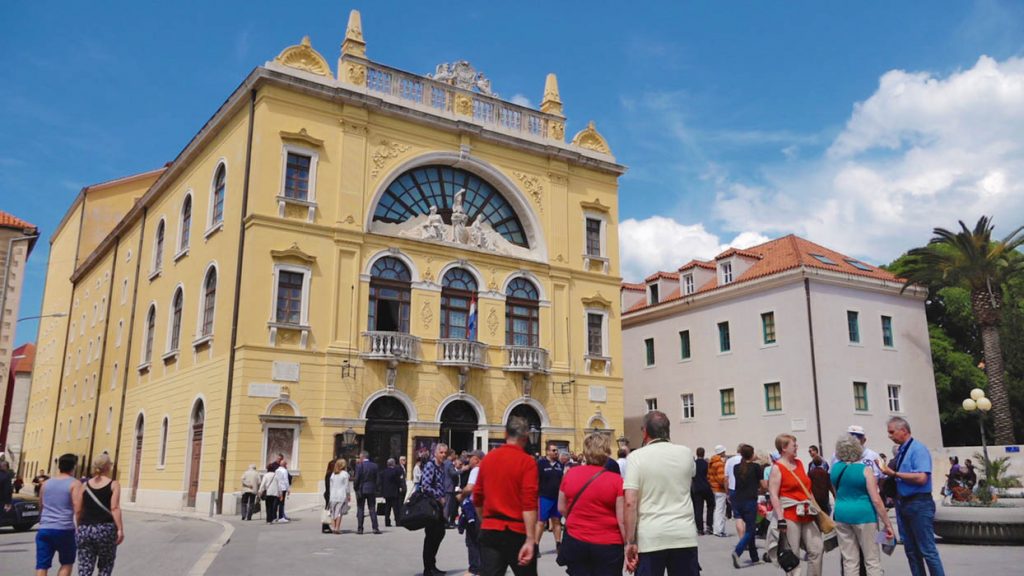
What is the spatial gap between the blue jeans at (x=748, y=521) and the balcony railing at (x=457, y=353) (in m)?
16.1

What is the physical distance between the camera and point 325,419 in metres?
25.2

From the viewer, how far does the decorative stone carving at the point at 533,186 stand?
31625 millimetres

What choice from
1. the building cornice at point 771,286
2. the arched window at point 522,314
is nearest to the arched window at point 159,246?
the arched window at point 522,314

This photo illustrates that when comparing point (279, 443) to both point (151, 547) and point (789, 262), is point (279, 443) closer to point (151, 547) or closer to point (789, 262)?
point (151, 547)

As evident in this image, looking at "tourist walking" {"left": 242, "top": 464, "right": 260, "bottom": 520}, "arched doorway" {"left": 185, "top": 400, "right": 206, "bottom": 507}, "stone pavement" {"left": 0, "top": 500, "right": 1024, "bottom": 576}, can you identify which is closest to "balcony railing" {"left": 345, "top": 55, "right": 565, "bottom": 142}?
"arched doorway" {"left": 185, "top": 400, "right": 206, "bottom": 507}

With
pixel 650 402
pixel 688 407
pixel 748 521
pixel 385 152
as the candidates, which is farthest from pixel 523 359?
pixel 748 521

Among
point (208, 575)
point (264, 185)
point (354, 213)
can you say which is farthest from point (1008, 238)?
point (208, 575)

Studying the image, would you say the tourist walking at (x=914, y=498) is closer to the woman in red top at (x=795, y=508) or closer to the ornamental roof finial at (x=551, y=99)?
the woman in red top at (x=795, y=508)

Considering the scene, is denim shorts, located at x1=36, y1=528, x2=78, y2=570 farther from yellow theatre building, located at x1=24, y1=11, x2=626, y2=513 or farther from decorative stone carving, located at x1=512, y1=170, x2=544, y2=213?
decorative stone carving, located at x1=512, y1=170, x2=544, y2=213

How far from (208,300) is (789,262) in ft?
75.2

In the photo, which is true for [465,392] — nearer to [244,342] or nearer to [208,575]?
[244,342]

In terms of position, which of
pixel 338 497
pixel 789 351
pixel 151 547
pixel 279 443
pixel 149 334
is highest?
pixel 149 334

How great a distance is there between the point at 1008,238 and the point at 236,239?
103ft

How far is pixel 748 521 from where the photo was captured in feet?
39.5
